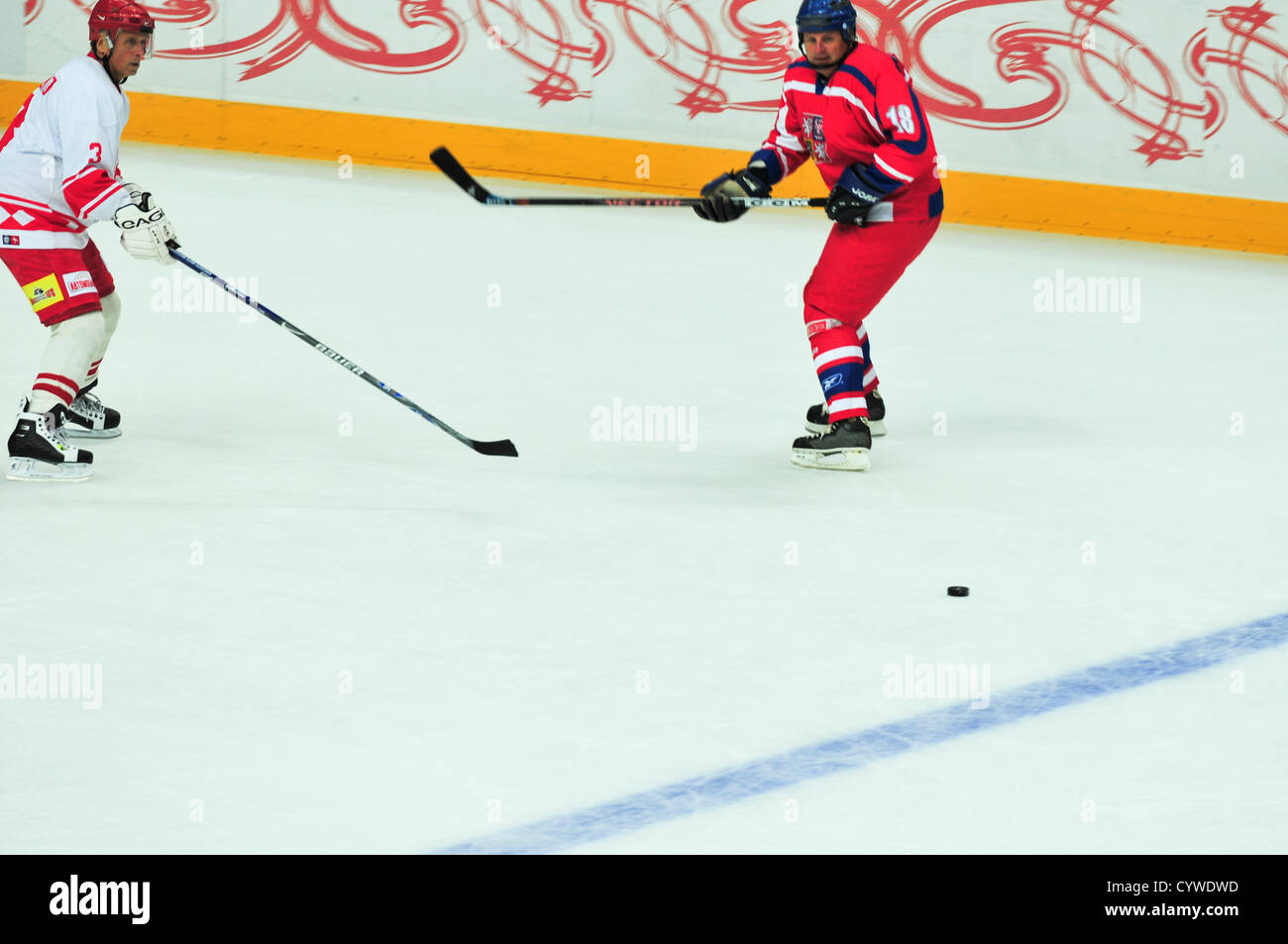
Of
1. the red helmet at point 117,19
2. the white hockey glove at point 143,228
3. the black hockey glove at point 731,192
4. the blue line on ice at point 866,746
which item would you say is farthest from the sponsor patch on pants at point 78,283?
the blue line on ice at point 866,746

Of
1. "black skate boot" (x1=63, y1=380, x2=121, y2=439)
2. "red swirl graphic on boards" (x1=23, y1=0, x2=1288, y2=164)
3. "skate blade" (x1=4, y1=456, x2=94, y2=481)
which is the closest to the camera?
"skate blade" (x1=4, y1=456, x2=94, y2=481)

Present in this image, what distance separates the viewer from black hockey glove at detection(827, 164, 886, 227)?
4547 millimetres

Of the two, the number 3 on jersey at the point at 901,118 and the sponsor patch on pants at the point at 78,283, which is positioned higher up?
the number 3 on jersey at the point at 901,118

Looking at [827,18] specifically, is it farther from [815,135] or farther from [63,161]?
[63,161]

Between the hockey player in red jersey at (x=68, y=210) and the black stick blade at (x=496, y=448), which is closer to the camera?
the hockey player in red jersey at (x=68, y=210)

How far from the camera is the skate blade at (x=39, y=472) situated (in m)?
4.20

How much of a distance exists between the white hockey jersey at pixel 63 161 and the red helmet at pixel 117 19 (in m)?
0.08

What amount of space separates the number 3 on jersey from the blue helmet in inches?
8.6

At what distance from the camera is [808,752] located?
2.79 metres

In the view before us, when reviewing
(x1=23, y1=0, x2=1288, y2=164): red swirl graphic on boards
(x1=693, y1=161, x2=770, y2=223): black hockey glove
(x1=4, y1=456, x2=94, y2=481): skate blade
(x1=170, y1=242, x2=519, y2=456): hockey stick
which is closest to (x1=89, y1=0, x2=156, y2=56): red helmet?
(x1=170, y1=242, x2=519, y2=456): hockey stick

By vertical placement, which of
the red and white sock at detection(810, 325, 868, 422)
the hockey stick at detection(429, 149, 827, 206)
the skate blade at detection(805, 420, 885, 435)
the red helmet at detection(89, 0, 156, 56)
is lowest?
the skate blade at detection(805, 420, 885, 435)

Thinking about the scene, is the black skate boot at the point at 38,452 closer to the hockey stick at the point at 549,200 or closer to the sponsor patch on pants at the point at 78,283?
the sponsor patch on pants at the point at 78,283

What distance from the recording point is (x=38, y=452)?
4.21 m

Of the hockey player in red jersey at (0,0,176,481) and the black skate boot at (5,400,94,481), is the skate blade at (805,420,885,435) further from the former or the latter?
the black skate boot at (5,400,94,481)
